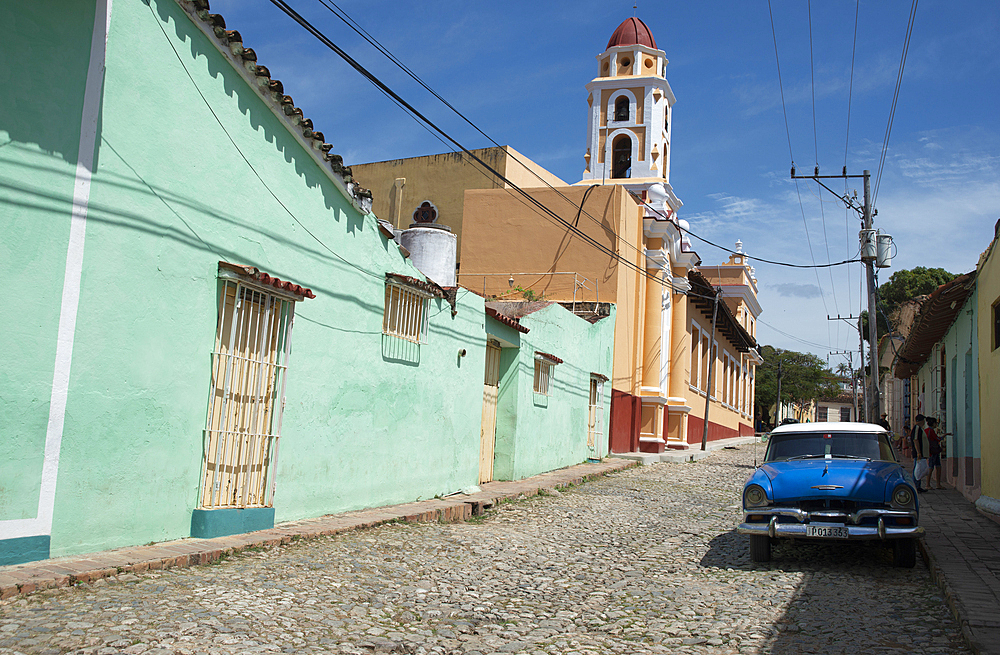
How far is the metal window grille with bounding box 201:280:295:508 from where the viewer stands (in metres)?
7.48

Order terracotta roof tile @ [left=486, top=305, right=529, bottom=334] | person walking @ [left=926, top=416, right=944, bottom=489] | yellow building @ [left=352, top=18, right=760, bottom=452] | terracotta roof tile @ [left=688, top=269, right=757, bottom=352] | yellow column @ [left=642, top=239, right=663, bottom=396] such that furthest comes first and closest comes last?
terracotta roof tile @ [left=688, top=269, right=757, bottom=352] → yellow column @ [left=642, top=239, right=663, bottom=396] → yellow building @ [left=352, top=18, right=760, bottom=452] → person walking @ [left=926, top=416, right=944, bottom=489] → terracotta roof tile @ [left=486, top=305, right=529, bottom=334]

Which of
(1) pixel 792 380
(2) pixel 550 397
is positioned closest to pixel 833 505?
(2) pixel 550 397

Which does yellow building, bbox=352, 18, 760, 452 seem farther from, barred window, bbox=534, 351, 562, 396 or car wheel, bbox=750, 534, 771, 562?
car wheel, bbox=750, 534, 771, 562

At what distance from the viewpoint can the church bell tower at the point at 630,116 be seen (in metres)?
28.0

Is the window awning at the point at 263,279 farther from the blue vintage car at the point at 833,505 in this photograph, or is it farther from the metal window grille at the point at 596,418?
the metal window grille at the point at 596,418

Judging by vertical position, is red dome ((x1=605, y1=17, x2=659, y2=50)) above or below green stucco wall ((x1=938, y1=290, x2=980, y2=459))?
above

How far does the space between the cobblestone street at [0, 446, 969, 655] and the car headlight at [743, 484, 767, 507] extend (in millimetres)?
553

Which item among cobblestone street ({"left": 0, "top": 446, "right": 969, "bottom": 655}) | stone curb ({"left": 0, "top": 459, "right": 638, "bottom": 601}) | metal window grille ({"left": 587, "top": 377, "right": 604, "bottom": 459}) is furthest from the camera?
metal window grille ({"left": 587, "top": 377, "right": 604, "bottom": 459})

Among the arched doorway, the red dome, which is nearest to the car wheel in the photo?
the arched doorway

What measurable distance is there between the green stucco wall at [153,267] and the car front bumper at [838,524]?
180 inches

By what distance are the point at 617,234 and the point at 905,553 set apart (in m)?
15.8

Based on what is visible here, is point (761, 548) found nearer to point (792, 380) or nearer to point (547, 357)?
point (547, 357)

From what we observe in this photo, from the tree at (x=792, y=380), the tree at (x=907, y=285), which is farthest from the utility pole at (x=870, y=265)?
the tree at (x=792, y=380)

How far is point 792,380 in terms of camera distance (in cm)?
6731
